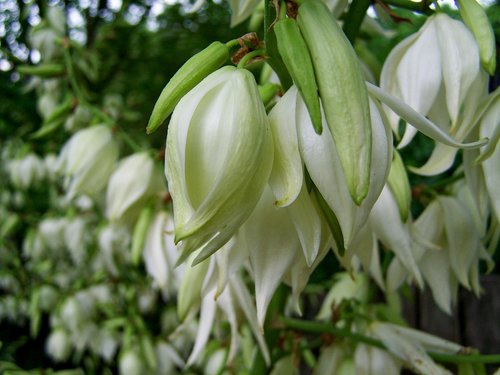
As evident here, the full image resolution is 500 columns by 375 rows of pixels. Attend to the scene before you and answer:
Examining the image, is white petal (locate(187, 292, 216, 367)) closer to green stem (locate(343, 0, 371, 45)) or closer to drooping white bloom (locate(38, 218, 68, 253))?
green stem (locate(343, 0, 371, 45))

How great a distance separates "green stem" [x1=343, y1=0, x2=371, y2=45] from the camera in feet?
1.93

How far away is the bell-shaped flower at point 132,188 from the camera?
2.94 ft

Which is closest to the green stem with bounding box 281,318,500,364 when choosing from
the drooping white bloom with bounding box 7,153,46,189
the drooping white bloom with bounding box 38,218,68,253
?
the drooping white bloom with bounding box 38,218,68,253

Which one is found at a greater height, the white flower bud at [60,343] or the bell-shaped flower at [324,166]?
the bell-shaped flower at [324,166]

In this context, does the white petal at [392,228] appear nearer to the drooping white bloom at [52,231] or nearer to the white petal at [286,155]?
the white petal at [286,155]

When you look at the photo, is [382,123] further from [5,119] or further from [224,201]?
[5,119]

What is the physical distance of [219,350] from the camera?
1.08 meters

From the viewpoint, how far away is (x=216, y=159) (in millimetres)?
371

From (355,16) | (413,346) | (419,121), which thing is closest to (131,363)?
(413,346)

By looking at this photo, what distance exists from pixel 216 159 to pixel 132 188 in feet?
1.80

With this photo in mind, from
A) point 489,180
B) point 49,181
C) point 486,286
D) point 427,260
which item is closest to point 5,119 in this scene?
point 49,181

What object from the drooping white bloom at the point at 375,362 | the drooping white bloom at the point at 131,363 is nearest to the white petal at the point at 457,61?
the drooping white bloom at the point at 375,362

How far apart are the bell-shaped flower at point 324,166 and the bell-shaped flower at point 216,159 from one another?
0.01 meters

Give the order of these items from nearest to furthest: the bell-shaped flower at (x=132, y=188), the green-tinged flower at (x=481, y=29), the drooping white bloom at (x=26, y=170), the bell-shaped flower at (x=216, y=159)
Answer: the bell-shaped flower at (x=216, y=159) < the green-tinged flower at (x=481, y=29) < the bell-shaped flower at (x=132, y=188) < the drooping white bloom at (x=26, y=170)
